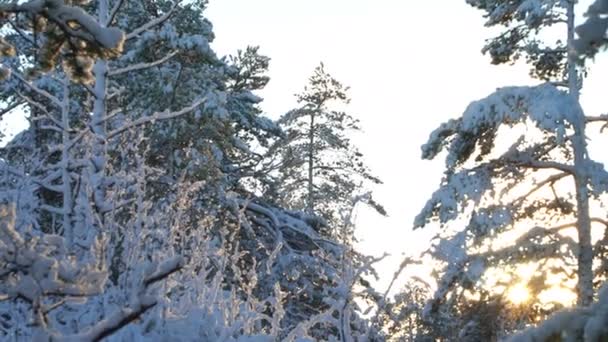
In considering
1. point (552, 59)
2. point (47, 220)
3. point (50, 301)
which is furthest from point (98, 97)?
point (552, 59)

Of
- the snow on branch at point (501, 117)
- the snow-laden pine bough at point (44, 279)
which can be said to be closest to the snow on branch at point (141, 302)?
the snow-laden pine bough at point (44, 279)

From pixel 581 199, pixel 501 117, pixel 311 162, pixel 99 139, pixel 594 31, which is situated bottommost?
pixel 594 31

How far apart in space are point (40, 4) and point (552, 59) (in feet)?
39.1

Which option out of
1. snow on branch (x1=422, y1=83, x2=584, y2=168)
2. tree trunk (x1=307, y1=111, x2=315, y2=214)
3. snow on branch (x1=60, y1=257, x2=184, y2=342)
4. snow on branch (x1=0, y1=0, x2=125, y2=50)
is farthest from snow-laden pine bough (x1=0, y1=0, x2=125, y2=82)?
tree trunk (x1=307, y1=111, x2=315, y2=214)

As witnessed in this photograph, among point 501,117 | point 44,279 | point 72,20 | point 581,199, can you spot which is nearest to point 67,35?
point 72,20

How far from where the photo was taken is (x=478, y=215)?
499 inches

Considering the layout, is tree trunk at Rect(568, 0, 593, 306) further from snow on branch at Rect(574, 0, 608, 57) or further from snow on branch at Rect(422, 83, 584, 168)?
snow on branch at Rect(574, 0, 608, 57)

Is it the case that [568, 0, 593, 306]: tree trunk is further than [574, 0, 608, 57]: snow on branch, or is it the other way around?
[568, 0, 593, 306]: tree trunk

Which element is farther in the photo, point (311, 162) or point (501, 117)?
point (311, 162)

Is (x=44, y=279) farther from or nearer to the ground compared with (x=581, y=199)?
nearer to the ground

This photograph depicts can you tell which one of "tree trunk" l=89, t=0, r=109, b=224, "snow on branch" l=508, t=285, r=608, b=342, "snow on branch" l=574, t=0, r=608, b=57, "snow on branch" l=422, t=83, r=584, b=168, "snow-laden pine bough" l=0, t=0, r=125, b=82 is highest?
"snow on branch" l=422, t=83, r=584, b=168

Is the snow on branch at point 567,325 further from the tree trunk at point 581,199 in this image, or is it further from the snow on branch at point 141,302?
the tree trunk at point 581,199

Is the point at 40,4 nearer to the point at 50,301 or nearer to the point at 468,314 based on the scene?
the point at 50,301

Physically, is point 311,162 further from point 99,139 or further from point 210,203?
point 99,139
